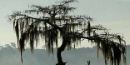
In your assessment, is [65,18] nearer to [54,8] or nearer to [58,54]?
[54,8]

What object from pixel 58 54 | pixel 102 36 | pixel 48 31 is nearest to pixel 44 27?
pixel 48 31

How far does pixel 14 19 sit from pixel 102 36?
403cm

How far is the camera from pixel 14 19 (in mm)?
15273

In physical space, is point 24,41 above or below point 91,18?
below

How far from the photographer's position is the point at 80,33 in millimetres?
15219

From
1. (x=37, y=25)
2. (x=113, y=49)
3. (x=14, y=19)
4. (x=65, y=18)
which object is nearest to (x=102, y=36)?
(x=113, y=49)

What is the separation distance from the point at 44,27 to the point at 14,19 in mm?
1447

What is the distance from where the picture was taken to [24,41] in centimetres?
1502

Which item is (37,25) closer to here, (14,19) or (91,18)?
(14,19)

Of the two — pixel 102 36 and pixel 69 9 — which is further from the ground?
pixel 69 9

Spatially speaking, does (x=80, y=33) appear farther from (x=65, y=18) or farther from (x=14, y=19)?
(x=14, y=19)

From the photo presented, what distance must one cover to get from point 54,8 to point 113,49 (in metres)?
3.29

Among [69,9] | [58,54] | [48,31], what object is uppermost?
[69,9]

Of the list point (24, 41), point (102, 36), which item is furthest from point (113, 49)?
point (24, 41)
